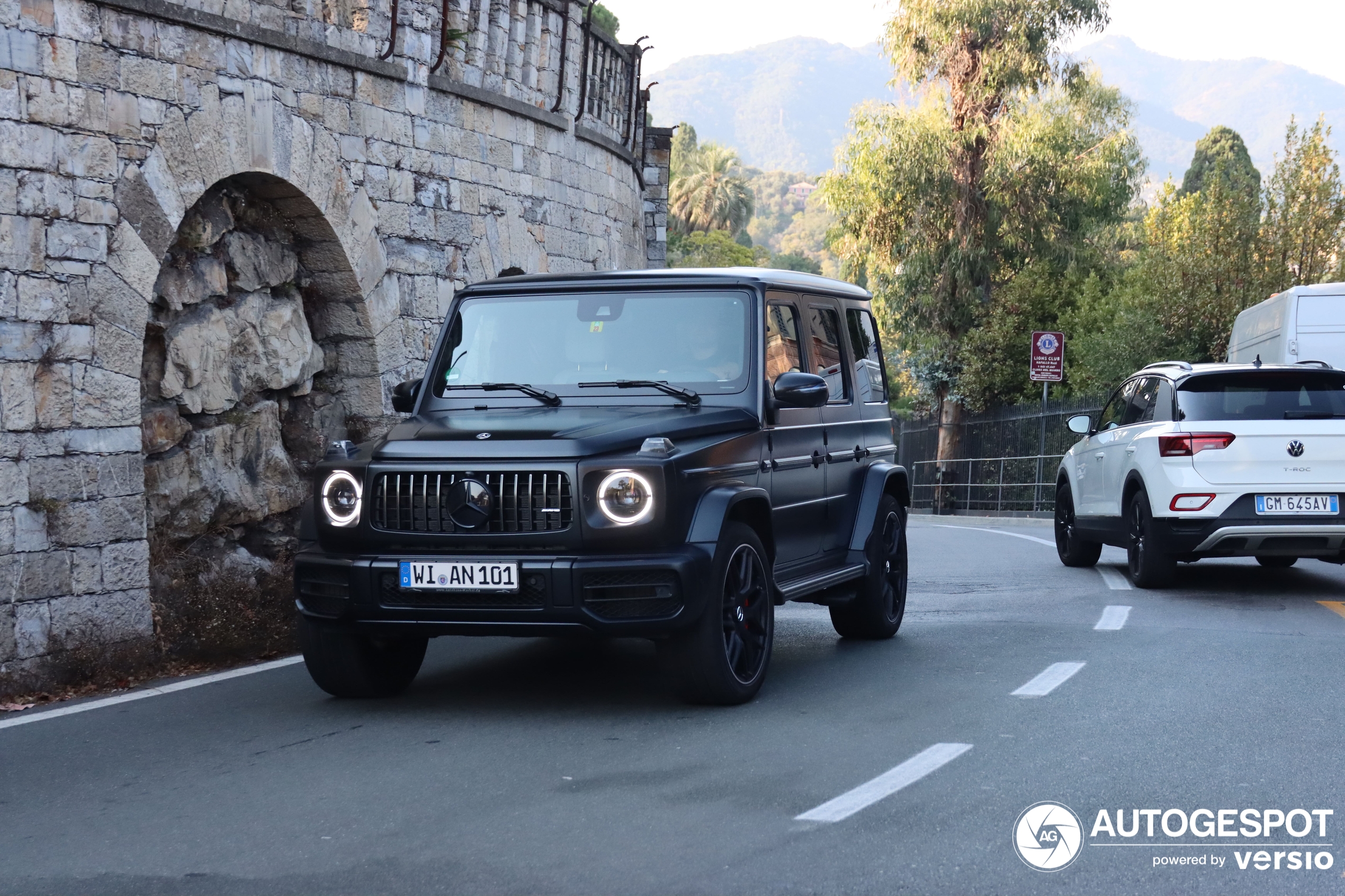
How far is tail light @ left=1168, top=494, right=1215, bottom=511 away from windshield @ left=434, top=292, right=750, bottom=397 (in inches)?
201

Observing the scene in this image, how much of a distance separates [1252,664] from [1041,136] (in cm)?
2594

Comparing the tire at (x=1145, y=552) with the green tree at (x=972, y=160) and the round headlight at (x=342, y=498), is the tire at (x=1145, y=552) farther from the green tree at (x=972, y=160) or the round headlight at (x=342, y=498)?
the green tree at (x=972, y=160)

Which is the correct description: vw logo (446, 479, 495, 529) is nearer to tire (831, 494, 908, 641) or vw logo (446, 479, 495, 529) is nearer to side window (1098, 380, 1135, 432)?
tire (831, 494, 908, 641)

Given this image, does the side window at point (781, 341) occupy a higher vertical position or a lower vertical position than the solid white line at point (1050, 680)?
higher

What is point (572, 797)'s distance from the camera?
18.1 feet

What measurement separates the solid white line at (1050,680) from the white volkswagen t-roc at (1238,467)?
3887mm

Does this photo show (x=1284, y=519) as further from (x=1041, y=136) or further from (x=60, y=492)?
(x=1041, y=136)

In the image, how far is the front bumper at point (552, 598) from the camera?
6785 mm

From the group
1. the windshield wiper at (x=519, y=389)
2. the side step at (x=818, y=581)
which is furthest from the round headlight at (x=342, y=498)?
the side step at (x=818, y=581)

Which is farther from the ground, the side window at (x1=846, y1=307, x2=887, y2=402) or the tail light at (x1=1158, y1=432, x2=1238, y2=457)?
the side window at (x1=846, y1=307, x2=887, y2=402)

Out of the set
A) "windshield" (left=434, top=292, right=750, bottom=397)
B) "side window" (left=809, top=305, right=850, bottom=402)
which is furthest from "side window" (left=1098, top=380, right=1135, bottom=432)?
"windshield" (left=434, top=292, right=750, bottom=397)

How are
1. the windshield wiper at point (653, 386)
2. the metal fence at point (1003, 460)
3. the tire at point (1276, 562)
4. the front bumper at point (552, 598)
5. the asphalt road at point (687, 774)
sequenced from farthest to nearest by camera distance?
the metal fence at point (1003, 460) → the tire at point (1276, 562) → the windshield wiper at point (653, 386) → the front bumper at point (552, 598) → the asphalt road at point (687, 774)

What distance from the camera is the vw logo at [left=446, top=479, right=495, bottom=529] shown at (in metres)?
6.91

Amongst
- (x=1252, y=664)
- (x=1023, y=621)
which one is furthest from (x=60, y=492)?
(x=1252, y=664)
